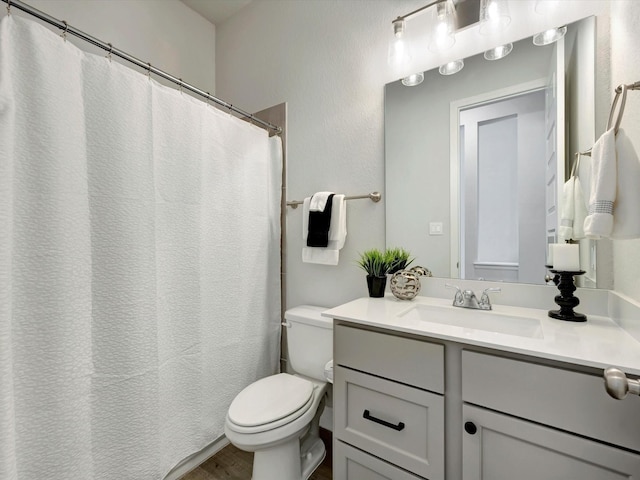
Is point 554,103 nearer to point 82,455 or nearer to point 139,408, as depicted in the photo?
point 139,408

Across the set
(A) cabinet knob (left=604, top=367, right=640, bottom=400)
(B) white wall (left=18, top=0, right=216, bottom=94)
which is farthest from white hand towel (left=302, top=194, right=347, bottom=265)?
(B) white wall (left=18, top=0, right=216, bottom=94)

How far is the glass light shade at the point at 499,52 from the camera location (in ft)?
4.12

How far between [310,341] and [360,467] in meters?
0.61

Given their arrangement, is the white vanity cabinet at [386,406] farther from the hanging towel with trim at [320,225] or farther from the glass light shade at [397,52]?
the glass light shade at [397,52]

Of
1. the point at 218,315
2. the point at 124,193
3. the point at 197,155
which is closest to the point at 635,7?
the point at 197,155

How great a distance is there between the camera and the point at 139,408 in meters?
1.26

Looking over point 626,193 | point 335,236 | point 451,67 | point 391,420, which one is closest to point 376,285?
point 335,236

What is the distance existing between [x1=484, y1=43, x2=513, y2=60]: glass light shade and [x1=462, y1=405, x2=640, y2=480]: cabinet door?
1.35 m

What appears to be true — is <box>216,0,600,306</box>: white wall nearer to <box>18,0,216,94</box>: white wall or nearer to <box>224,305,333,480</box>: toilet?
<box>224,305,333,480</box>: toilet

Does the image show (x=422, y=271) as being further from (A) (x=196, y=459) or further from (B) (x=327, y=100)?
(A) (x=196, y=459)

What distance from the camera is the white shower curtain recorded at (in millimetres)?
971

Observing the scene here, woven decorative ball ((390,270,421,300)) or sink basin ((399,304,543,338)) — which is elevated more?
woven decorative ball ((390,270,421,300))

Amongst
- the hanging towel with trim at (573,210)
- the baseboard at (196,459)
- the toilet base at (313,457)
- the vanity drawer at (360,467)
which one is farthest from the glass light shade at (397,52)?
the baseboard at (196,459)

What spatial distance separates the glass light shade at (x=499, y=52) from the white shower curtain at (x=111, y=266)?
1257 mm
